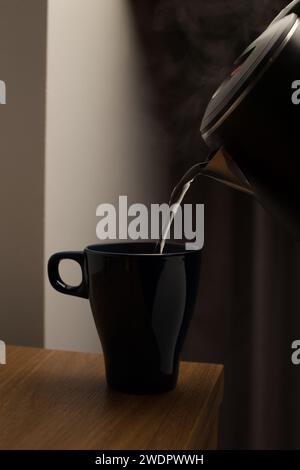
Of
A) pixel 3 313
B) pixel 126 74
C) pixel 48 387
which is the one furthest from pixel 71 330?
pixel 126 74

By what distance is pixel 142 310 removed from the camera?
0.51 metres

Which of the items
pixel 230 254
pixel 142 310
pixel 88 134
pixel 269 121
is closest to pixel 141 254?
pixel 142 310

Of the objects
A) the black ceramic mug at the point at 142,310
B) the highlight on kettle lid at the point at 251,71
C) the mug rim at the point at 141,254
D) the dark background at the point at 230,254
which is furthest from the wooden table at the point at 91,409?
the dark background at the point at 230,254

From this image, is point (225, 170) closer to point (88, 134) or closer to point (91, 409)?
point (91, 409)

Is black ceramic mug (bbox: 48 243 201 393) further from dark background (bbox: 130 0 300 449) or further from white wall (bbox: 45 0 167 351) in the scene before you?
dark background (bbox: 130 0 300 449)

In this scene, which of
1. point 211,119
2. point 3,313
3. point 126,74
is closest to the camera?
point 211,119

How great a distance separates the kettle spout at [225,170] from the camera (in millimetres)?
512

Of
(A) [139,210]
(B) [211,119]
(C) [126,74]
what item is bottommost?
(A) [139,210]

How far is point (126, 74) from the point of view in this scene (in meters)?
1.17

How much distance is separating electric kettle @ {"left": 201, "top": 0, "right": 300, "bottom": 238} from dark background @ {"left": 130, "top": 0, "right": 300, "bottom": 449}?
2.41ft

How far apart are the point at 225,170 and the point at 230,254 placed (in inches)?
28.1

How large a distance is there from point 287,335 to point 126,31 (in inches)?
29.1
